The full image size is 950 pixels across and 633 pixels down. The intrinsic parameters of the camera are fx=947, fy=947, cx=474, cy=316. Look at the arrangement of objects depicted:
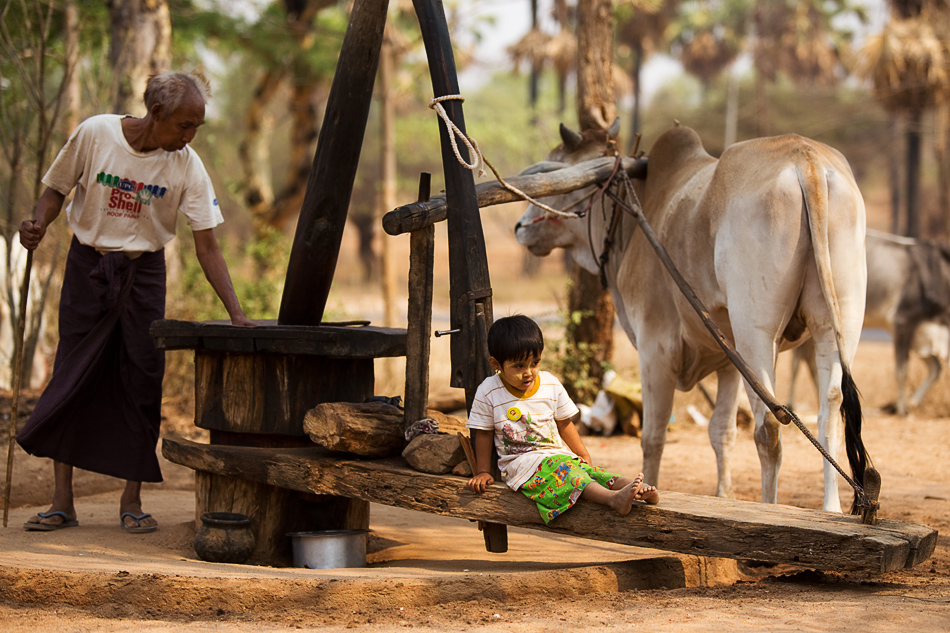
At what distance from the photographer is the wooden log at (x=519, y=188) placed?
3.80 meters

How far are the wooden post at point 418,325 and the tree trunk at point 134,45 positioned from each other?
572cm

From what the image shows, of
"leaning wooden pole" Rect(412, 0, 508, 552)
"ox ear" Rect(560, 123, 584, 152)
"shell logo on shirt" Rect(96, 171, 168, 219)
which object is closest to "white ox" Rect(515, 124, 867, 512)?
"ox ear" Rect(560, 123, 584, 152)

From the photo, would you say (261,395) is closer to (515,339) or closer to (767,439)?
(515,339)

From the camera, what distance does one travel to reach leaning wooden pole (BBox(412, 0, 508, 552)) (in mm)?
3867

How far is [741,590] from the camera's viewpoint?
3.54 meters

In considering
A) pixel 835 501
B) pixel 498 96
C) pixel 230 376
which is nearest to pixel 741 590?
pixel 835 501

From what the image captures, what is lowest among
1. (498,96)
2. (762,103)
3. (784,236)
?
(784,236)

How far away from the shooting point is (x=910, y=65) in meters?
16.6

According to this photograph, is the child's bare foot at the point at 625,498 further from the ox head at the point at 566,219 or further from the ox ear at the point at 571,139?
the ox ear at the point at 571,139

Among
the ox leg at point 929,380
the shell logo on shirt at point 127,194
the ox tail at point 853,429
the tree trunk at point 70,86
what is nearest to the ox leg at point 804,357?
the ox leg at point 929,380

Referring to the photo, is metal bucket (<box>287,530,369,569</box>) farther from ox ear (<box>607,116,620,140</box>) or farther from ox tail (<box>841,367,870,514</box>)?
ox ear (<box>607,116,620,140</box>)

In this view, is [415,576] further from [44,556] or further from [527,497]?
[44,556]

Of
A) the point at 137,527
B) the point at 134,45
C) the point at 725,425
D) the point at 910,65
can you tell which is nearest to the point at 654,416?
the point at 725,425

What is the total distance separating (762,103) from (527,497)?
3284cm
